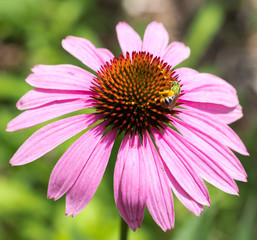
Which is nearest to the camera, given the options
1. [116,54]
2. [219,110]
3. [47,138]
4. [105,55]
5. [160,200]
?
[160,200]

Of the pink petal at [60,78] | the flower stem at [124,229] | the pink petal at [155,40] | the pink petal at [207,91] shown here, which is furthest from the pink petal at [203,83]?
the flower stem at [124,229]

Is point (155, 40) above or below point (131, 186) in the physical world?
above

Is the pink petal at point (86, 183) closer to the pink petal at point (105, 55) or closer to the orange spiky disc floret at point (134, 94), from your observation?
the orange spiky disc floret at point (134, 94)

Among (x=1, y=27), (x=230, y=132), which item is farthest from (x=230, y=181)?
(x=1, y=27)

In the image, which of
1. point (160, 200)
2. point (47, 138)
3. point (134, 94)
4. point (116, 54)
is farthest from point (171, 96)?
point (116, 54)

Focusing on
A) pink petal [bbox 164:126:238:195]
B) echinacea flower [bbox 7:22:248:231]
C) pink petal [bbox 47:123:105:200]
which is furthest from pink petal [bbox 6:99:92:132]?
pink petal [bbox 164:126:238:195]

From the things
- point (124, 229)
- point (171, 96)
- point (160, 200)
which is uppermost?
point (171, 96)

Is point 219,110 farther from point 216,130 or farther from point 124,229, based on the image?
point 124,229
